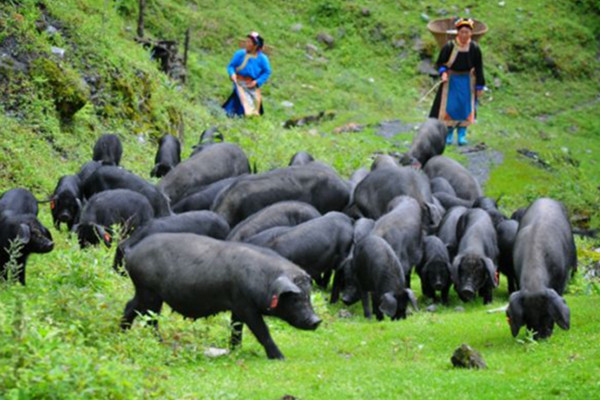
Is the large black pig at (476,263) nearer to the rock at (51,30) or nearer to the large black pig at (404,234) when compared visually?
the large black pig at (404,234)

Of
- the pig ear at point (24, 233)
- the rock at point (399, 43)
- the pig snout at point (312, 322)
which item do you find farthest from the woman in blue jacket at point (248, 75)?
the pig snout at point (312, 322)

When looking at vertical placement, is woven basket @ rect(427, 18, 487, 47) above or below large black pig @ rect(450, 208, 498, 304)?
above

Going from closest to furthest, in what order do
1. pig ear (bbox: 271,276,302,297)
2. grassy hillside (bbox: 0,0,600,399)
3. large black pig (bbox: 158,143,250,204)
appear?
grassy hillside (bbox: 0,0,600,399), pig ear (bbox: 271,276,302,297), large black pig (bbox: 158,143,250,204)

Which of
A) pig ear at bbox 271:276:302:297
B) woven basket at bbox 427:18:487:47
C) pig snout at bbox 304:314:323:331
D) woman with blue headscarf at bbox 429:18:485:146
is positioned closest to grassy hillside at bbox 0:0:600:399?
pig snout at bbox 304:314:323:331

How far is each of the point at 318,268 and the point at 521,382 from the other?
204 inches

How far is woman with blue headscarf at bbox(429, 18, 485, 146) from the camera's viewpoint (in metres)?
24.4

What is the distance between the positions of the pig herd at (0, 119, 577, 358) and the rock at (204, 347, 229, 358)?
12.4 inches

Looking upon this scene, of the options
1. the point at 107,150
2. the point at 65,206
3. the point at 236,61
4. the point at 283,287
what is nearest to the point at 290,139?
the point at 236,61

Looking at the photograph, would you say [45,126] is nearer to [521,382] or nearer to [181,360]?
[181,360]

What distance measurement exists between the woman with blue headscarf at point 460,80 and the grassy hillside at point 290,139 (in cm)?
94

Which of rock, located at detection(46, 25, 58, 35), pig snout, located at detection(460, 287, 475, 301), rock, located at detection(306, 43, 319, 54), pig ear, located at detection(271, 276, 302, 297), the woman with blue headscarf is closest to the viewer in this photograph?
pig ear, located at detection(271, 276, 302, 297)

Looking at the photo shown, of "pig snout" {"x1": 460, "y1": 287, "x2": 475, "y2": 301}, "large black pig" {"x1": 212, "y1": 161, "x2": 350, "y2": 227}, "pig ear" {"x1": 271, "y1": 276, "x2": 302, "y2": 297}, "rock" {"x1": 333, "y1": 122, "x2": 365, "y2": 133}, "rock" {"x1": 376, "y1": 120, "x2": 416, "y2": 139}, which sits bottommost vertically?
"rock" {"x1": 333, "y1": 122, "x2": 365, "y2": 133}

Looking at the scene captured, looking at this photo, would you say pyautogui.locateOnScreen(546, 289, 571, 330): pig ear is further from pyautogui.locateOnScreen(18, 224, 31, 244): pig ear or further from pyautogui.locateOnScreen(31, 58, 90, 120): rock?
pyautogui.locateOnScreen(31, 58, 90, 120): rock

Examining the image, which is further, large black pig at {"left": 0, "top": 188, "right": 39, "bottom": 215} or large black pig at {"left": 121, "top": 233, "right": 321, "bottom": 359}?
large black pig at {"left": 0, "top": 188, "right": 39, "bottom": 215}
